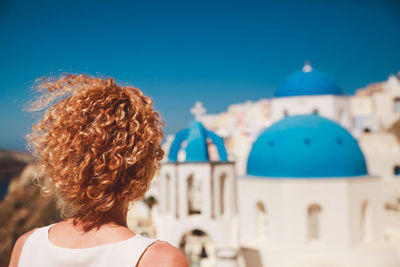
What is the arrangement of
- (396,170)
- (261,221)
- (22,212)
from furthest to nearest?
(396,170) < (22,212) < (261,221)

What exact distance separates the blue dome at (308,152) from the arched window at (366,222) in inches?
35.9

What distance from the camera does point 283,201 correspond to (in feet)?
32.1

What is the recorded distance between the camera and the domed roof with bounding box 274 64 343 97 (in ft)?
56.8

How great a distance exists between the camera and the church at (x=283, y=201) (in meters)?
9.59

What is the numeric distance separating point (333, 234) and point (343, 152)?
2193mm

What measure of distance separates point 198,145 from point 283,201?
2.68 metres

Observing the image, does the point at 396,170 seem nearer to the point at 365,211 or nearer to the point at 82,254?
the point at 365,211

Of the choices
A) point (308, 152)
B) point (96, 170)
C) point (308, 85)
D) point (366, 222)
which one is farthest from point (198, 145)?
point (96, 170)

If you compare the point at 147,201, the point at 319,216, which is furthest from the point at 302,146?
the point at 147,201

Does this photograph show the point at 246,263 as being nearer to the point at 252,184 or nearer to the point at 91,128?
the point at 252,184

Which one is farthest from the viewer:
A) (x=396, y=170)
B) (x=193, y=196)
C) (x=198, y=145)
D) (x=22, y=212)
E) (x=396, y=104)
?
(x=396, y=104)

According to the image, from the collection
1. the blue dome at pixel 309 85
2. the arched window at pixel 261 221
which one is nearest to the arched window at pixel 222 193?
the arched window at pixel 261 221

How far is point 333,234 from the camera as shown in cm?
956

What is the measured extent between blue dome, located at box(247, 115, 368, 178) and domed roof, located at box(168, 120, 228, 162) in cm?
136
